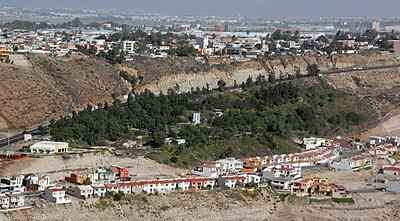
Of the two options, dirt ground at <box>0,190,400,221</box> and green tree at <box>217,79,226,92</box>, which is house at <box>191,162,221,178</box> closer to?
dirt ground at <box>0,190,400,221</box>

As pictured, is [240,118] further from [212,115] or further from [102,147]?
[102,147]

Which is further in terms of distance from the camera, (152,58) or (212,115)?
(152,58)

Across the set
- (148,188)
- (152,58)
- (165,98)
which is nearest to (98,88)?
(165,98)

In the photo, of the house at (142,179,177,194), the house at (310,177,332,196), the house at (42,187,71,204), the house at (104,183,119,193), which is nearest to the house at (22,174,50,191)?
the house at (42,187,71,204)

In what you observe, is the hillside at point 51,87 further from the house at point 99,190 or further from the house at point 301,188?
the house at point 301,188

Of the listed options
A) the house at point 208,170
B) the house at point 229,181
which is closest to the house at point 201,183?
the house at point 229,181

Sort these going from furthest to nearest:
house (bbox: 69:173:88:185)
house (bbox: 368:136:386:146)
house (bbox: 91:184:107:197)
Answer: house (bbox: 368:136:386:146)
house (bbox: 69:173:88:185)
house (bbox: 91:184:107:197)
